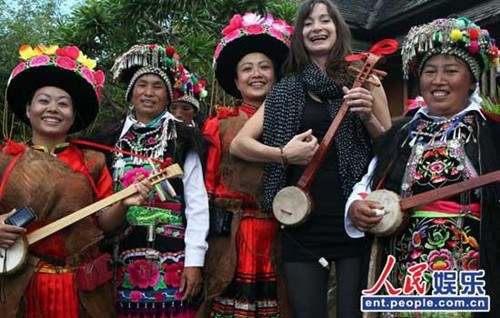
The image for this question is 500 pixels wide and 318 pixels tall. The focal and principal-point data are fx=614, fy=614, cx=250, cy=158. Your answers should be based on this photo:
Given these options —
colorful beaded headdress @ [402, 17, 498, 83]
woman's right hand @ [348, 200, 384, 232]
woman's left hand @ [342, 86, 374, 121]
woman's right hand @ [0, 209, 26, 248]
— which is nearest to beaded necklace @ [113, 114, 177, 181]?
woman's right hand @ [0, 209, 26, 248]

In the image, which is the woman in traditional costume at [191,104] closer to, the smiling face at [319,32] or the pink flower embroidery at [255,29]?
the pink flower embroidery at [255,29]

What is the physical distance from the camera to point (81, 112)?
3.53 meters

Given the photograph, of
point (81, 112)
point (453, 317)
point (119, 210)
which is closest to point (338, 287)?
point (453, 317)

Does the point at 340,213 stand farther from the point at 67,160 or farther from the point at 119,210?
the point at 67,160

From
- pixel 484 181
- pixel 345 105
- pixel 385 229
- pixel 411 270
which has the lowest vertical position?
pixel 411 270

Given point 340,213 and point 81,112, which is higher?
point 81,112

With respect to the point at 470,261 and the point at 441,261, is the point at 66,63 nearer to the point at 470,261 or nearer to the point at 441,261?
the point at 441,261

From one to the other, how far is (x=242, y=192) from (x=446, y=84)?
1.23 metres

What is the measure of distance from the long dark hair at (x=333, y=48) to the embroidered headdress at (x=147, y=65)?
0.76 meters

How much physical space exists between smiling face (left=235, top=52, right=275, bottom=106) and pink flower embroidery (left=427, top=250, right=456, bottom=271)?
1415mm

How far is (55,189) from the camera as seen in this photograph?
123 inches

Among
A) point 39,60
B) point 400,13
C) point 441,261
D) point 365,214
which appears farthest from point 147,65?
point 400,13

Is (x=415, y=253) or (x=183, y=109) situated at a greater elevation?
(x=183, y=109)

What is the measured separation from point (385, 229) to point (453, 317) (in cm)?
47
